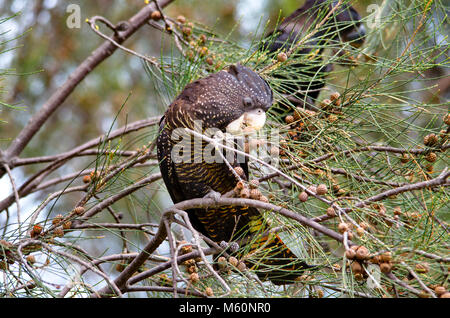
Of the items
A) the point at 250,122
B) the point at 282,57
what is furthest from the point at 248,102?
the point at 282,57

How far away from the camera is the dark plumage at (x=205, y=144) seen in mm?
1946

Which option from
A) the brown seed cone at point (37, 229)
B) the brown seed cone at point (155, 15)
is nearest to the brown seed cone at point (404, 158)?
the brown seed cone at point (37, 229)

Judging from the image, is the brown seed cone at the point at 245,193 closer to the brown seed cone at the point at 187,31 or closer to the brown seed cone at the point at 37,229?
the brown seed cone at the point at 37,229

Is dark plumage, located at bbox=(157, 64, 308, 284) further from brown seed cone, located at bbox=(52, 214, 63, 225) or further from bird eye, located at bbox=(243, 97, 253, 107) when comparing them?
brown seed cone, located at bbox=(52, 214, 63, 225)

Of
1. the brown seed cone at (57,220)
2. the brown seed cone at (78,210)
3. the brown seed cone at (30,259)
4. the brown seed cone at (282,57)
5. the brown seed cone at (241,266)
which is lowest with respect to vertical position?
the brown seed cone at (241,266)

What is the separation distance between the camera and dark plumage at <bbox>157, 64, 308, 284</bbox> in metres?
1.95

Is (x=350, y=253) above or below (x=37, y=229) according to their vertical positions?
below

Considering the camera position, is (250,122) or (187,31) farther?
(187,31)

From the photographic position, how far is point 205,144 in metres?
2.07

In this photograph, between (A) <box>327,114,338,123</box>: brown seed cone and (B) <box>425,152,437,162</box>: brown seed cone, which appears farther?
(A) <box>327,114,338,123</box>: brown seed cone

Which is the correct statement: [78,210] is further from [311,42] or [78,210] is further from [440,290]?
[311,42]

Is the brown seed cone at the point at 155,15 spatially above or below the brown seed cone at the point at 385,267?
above

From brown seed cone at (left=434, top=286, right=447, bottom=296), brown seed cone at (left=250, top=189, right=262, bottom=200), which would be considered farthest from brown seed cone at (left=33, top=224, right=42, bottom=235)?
brown seed cone at (left=434, top=286, right=447, bottom=296)

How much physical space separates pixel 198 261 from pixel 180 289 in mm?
352
